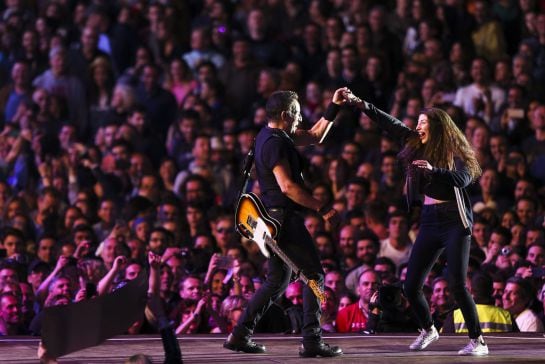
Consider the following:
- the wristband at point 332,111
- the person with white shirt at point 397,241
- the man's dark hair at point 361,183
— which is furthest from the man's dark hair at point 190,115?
the wristband at point 332,111

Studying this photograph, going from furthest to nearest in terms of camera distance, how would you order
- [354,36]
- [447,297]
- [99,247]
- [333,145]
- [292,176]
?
[354,36], [333,145], [99,247], [447,297], [292,176]

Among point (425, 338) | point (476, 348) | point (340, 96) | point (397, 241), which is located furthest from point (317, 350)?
point (397, 241)

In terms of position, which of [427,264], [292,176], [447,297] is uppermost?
[292,176]

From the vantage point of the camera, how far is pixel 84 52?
56.2 ft

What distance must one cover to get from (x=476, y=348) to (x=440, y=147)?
1334 mm

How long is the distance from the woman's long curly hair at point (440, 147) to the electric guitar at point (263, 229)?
3.26 feet

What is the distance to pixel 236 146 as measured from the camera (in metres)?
15.4

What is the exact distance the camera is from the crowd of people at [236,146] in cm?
1159

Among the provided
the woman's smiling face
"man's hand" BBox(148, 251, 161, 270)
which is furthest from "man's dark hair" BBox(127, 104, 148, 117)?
"man's hand" BBox(148, 251, 161, 270)

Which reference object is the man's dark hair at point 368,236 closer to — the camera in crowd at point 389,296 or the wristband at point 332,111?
the camera in crowd at point 389,296

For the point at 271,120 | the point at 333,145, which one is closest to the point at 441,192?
the point at 271,120

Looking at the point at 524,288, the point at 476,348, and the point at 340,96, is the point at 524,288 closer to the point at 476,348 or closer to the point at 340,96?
the point at 476,348

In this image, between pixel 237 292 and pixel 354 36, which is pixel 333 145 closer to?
pixel 354 36

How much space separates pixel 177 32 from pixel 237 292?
6501 mm
